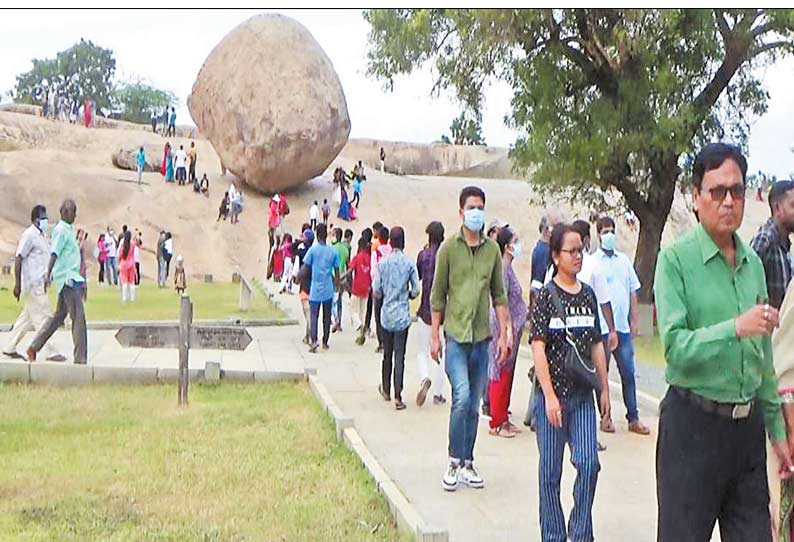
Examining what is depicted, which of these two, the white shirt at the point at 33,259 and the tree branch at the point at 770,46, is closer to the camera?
the white shirt at the point at 33,259

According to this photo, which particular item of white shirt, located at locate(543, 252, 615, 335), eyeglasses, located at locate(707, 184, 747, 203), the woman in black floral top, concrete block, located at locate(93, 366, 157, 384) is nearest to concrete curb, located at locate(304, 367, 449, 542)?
the woman in black floral top

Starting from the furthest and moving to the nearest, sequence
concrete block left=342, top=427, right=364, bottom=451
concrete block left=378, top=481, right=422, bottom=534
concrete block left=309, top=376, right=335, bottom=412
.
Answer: concrete block left=309, top=376, right=335, bottom=412
concrete block left=342, top=427, right=364, bottom=451
concrete block left=378, top=481, right=422, bottom=534

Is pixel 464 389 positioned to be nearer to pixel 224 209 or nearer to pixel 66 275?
pixel 66 275

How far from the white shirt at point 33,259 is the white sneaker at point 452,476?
18.2 feet

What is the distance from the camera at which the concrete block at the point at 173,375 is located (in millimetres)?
9656

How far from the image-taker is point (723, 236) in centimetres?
326

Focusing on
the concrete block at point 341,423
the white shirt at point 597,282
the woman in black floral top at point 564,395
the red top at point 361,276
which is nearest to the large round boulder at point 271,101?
the red top at point 361,276

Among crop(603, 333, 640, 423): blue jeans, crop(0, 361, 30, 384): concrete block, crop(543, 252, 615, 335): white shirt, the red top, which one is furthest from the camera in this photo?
the red top

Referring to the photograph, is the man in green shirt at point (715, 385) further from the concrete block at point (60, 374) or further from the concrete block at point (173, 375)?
the concrete block at point (60, 374)

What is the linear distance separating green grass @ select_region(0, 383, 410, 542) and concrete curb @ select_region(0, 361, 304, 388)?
479mm

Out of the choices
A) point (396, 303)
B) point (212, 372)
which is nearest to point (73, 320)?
point (212, 372)

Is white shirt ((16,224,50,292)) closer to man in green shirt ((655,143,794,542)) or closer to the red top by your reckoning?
the red top

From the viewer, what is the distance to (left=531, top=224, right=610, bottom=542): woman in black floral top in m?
4.46

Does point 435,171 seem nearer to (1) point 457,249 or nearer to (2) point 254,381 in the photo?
(2) point 254,381
